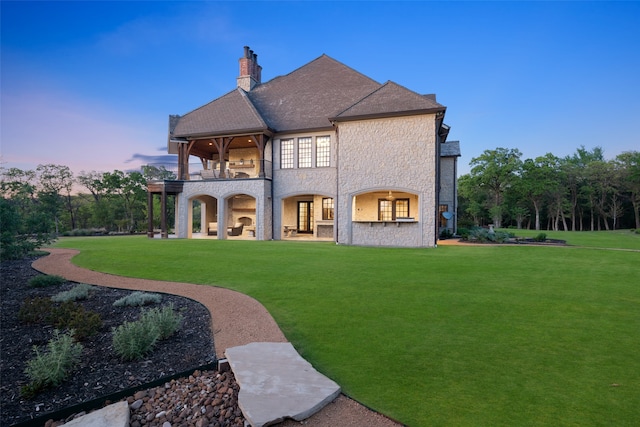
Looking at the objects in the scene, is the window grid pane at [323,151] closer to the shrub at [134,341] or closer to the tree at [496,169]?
the shrub at [134,341]

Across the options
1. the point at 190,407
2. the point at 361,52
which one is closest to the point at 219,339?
the point at 190,407

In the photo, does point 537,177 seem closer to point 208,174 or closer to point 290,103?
point 290,103

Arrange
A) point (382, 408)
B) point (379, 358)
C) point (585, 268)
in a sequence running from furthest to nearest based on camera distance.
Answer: point (585, 268) < point (379, 358) < point (382, 408)

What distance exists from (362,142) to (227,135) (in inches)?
362

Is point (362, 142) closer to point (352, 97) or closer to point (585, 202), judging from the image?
point (352, 97)

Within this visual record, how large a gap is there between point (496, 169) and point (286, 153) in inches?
1225

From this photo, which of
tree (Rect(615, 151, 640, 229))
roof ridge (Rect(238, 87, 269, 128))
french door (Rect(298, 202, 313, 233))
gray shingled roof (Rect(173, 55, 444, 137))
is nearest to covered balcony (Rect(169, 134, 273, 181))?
gray shingled roof (Rect(173, 55, 444, 137))

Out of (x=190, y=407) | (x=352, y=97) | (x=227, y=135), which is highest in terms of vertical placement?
(x=352, y=97)

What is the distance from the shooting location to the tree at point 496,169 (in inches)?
1523

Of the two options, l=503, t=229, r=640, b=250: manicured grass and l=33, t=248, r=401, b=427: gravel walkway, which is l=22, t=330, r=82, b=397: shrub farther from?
l=503, t=229, r=640, b=250: manicured grass

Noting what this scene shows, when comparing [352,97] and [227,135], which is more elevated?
[352,97]

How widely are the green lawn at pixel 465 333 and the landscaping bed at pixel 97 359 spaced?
4.16ft

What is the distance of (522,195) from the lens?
41.3 m

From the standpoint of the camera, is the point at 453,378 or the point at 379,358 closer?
the point at 453,378
